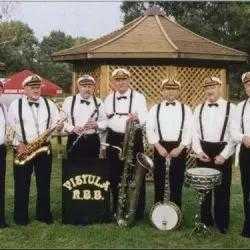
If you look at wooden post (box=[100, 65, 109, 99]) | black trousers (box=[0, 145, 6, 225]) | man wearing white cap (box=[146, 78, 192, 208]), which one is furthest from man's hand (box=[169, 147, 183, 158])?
wooden post (box=[100, 65, 109, 99])

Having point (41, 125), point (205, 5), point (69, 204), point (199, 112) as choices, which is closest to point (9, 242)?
point (69, 204)

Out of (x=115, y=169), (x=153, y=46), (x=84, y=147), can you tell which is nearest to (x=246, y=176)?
(x=115, y=169)

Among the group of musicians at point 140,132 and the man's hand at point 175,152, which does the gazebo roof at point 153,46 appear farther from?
the man's hand at point 175,152

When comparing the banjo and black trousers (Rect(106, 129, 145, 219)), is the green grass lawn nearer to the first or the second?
the banjo

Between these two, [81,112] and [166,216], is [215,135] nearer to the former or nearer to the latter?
[166,216]

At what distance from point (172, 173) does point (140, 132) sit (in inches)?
29.6

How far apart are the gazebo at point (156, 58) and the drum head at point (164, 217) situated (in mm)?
5213

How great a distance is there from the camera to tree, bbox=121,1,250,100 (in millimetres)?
38628

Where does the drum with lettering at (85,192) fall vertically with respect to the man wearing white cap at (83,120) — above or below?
below

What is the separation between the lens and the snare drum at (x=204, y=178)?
6930 millimetres

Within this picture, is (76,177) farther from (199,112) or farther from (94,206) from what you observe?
(199,112)

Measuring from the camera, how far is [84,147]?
8086mm

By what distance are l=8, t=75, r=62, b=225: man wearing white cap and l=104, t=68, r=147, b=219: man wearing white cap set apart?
34.7 inches

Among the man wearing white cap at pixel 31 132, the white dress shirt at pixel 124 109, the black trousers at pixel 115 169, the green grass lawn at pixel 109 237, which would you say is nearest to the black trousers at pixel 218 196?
the green grass lawn at pixel 109 237
